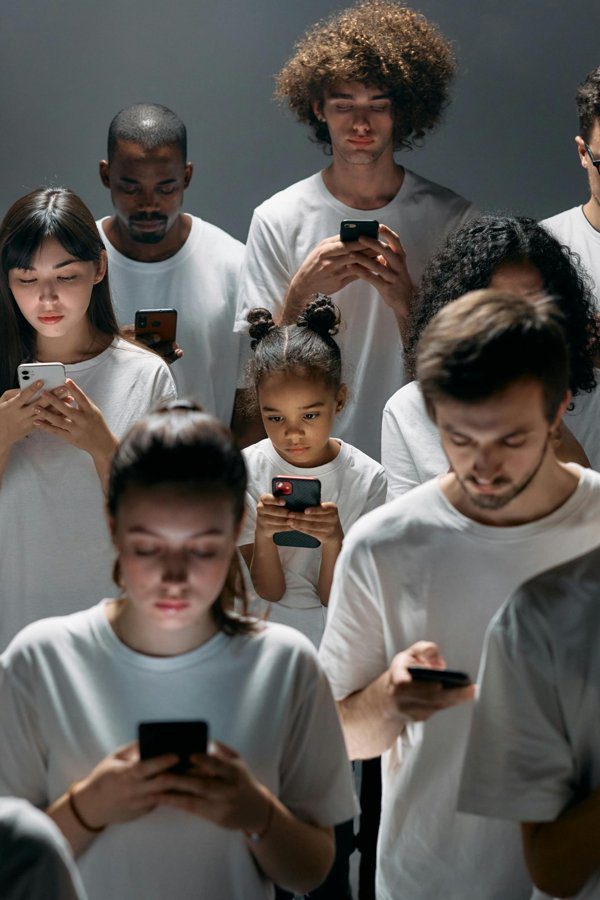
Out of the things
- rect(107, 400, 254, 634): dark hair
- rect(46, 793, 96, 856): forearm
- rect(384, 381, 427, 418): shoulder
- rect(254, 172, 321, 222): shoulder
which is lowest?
rect(46, 793, 96, 856): forearm

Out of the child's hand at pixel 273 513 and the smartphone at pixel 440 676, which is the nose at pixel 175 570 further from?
the child's hand at pixel 273 513

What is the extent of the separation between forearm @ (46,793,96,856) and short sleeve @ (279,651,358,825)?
0.26m

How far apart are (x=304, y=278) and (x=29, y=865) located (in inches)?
88.8

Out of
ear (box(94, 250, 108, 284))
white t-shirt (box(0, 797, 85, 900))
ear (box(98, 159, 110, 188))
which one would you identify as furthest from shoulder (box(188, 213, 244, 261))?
white t-shirt (box(0, 797, 85, 900))

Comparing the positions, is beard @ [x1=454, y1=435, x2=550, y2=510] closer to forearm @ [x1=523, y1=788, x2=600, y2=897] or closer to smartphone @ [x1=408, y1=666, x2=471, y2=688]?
smartphone @ [x1=408, y1=666, x2=471, y2=688]

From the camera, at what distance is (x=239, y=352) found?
374 cm

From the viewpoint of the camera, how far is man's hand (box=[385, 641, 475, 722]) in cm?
181

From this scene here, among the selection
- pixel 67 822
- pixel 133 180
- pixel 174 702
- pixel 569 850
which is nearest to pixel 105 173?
pixel 133 180

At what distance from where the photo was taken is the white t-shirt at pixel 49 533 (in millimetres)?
2809

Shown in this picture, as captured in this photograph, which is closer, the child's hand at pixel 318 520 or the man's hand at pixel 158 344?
the child's hand at pixel 318 520

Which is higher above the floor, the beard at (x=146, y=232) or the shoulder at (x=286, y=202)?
the shoulder at (x=286, y=202)

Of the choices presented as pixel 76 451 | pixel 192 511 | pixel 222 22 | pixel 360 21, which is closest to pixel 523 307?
pixel 192 511

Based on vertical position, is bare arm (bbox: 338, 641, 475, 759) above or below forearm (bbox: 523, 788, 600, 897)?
above

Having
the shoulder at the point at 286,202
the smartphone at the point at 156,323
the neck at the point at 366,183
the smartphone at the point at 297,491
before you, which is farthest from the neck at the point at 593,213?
the smartphone at the point at 297,491
